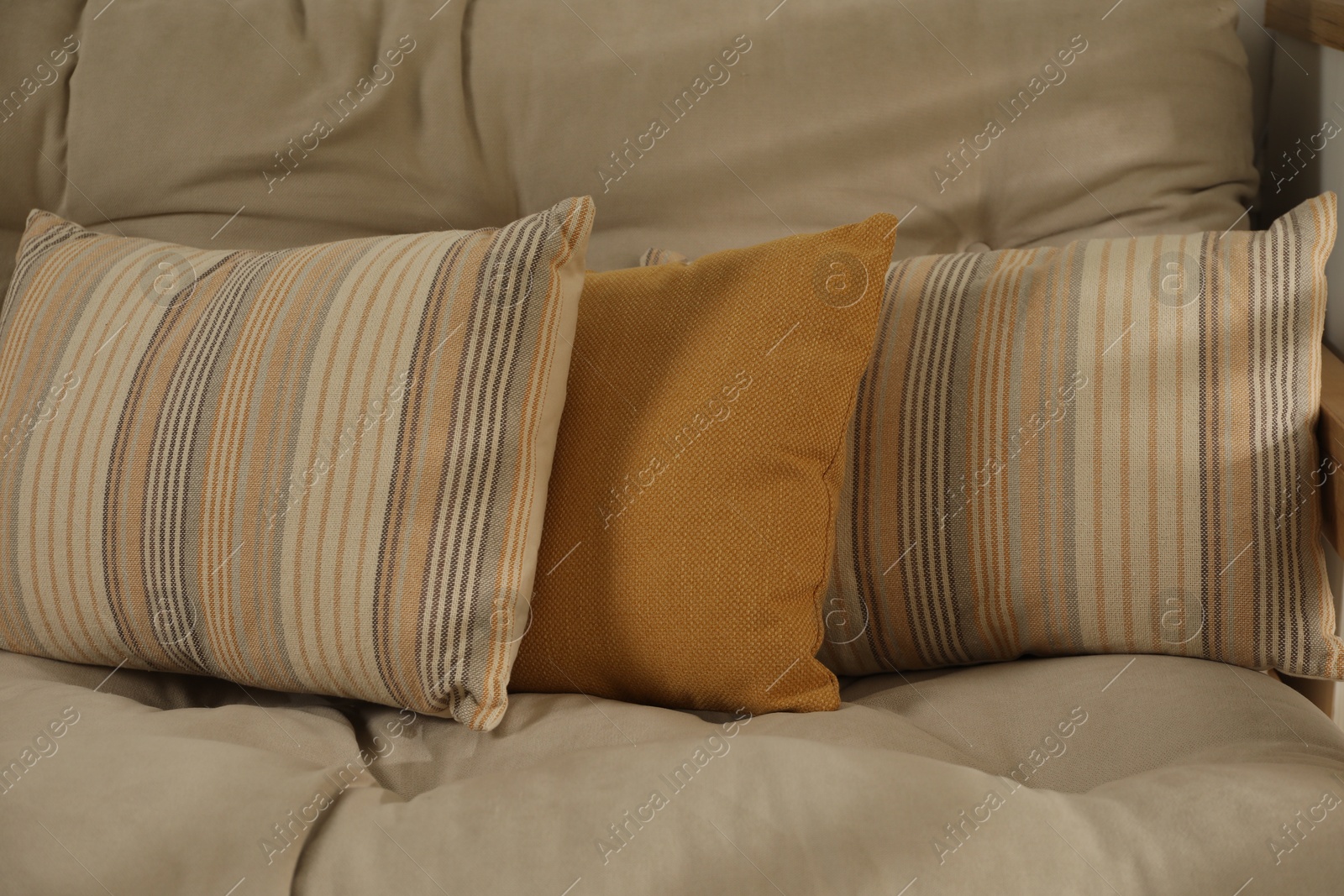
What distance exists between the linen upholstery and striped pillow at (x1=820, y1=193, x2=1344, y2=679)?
10 cm

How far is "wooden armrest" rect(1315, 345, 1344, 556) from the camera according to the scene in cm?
72

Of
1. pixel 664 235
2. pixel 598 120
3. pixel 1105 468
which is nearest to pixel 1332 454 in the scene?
pixel 1105 468

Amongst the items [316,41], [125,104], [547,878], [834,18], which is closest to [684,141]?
[834,18]

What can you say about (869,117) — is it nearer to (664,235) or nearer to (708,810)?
(664,235)

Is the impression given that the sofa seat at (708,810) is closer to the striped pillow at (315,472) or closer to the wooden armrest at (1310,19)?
the striped pillow at (315,472)

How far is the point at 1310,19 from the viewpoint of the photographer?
2.99 feet

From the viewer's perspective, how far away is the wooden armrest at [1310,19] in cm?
83

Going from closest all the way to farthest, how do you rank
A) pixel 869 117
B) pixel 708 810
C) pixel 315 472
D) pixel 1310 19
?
pixel 708 810 < pixel 315 472 < pixel 1310 19 < pixel 869 117

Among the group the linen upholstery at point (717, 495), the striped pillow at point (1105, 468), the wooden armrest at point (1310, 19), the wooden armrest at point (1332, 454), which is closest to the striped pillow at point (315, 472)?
the linen upholstery at point (717, 495)

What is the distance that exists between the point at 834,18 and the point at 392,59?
511mm

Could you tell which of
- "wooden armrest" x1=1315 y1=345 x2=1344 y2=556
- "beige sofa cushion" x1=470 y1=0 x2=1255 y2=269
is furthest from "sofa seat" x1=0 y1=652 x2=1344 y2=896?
"beige sofa cushion" x1=470 y1=0 x2=1255 y2=269

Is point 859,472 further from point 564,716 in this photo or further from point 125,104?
point 125,104

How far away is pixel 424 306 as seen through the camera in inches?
27.8

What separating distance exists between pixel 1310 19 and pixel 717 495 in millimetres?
779
